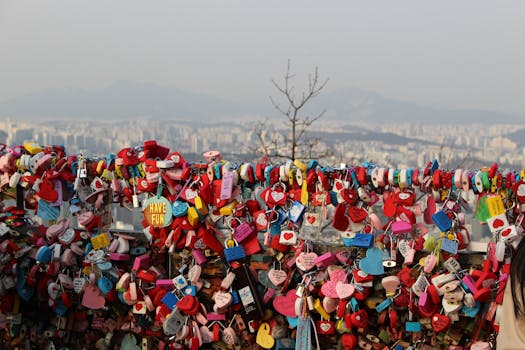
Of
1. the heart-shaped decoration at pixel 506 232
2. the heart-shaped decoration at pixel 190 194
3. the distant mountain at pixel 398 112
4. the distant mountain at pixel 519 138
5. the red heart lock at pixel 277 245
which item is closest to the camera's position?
the heart-shaped decoration at pixel 506 232

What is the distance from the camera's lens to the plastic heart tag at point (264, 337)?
387cm

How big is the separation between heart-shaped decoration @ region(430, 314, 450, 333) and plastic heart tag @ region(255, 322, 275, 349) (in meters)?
0.93

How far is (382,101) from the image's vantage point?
221 ft

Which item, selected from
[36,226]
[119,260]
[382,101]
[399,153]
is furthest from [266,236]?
[382,101]

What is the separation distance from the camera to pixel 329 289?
3.69 meters

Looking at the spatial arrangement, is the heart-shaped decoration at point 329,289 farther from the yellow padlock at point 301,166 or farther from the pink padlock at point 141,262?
the pink padlock at point 141,262

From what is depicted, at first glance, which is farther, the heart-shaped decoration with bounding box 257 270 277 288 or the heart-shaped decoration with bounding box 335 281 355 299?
the heart-shaped decoration with bounding box 257 270 277 288

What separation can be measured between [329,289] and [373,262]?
0.29 meters

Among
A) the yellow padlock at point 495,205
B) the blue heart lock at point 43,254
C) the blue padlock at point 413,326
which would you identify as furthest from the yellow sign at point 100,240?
the yellow padlock at point 495,205

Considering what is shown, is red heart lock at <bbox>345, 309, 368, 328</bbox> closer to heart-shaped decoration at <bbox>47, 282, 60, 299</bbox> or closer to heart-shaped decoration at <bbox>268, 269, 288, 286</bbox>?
heart-shaped decoration at <bbox>268, 269, 288, 286</bbox>

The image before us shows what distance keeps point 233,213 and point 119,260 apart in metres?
0.83

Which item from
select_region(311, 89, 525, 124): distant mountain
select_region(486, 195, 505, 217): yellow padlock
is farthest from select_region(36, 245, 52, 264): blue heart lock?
→ select_region(311, 89, 525, 124): distant mountain

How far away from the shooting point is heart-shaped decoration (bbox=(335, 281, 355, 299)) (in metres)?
3.62

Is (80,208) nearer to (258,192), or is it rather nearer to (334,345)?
(258,192)
